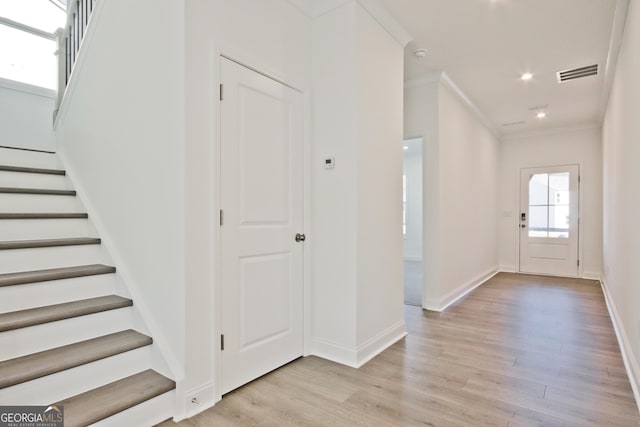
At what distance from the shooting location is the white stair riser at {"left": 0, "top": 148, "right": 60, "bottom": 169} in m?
3.12

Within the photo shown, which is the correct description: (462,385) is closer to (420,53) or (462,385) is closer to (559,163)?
(420,53)

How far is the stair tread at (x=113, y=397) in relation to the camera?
5.23ft

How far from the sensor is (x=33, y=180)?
3.01m

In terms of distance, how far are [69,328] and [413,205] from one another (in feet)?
25.5

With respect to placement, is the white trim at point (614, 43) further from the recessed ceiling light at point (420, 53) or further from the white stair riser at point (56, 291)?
the white stair riser at point (56, 291)

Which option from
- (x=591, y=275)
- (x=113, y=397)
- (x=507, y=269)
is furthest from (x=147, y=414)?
(x=591, y=275)

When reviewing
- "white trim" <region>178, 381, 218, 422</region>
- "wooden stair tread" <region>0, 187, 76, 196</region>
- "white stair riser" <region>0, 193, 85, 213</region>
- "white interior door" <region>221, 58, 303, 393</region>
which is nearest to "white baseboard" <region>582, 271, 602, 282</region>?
"white interior door" <region>221, 58, 303, 393</region>

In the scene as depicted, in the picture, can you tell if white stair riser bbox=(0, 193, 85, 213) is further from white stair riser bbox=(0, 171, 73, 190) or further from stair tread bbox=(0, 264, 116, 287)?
stair tread bbox=(0, 264, 116, 287)

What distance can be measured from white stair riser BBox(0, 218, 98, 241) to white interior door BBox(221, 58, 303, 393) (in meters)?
1.34

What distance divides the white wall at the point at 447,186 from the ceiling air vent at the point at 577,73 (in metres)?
1.12

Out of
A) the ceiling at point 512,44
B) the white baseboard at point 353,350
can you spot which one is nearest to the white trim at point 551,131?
the ceiling at point 512,44

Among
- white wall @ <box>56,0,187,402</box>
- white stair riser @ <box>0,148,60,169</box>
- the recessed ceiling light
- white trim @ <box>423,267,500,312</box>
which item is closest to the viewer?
white wall @ <box>56,0,187,402</box>

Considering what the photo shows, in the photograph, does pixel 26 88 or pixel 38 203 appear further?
pixel 26 88

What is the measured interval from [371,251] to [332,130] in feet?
3.30
